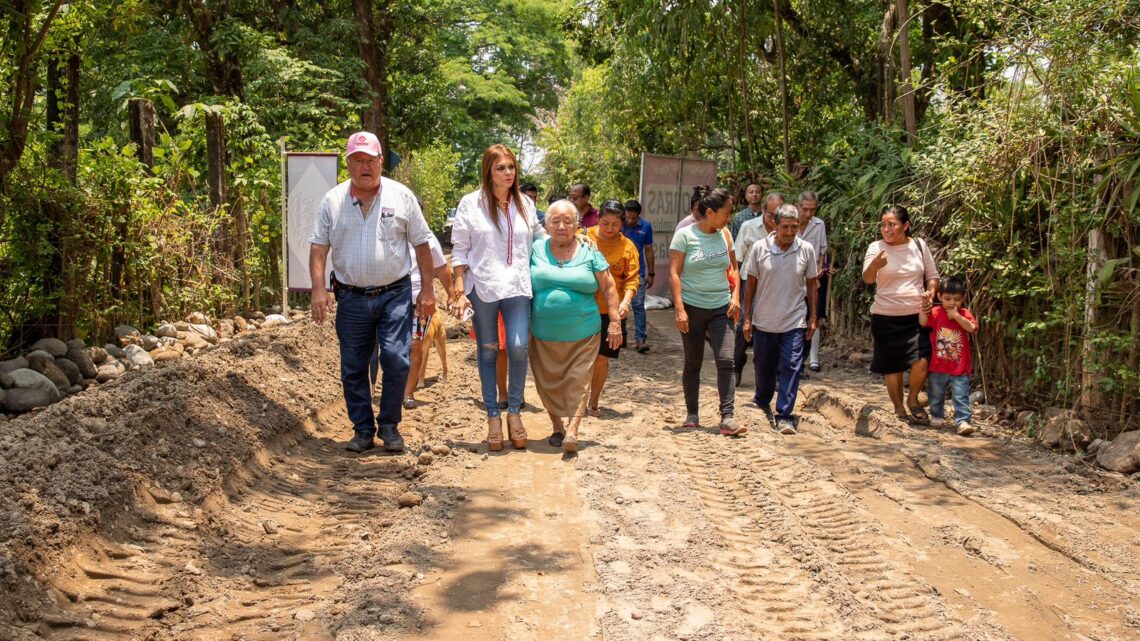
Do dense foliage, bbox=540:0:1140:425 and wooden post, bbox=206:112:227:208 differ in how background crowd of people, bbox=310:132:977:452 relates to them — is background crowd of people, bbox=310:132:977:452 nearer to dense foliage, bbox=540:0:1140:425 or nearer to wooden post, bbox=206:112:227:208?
dense foliage, bbox=540:0:1140:425

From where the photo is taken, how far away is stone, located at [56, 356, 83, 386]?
8805 millimetres

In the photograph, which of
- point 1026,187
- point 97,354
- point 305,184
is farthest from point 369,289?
point 1026,187

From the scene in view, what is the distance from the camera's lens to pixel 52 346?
29.3 ft

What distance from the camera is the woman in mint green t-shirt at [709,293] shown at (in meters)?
7.64

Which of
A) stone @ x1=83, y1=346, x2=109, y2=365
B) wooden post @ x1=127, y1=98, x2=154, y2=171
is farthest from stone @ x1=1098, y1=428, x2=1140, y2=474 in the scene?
wooden post @ x1=127, y1=98, x2=154, y2=171

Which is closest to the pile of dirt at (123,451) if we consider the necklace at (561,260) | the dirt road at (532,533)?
the dirt road at (532,533)

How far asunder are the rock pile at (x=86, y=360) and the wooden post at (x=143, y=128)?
1777 mm

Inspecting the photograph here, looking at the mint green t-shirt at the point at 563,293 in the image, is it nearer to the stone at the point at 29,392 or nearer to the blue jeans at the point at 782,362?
the blue jeans at the point at 782,362

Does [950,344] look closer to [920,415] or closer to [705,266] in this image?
[920,415]

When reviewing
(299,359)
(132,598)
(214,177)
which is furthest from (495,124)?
(132,598)

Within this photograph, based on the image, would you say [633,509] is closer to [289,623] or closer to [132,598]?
[289,623]

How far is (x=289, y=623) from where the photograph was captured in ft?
13.7

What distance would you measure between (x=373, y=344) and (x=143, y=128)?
17.6 ft

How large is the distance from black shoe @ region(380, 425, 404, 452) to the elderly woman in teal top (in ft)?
3.44
